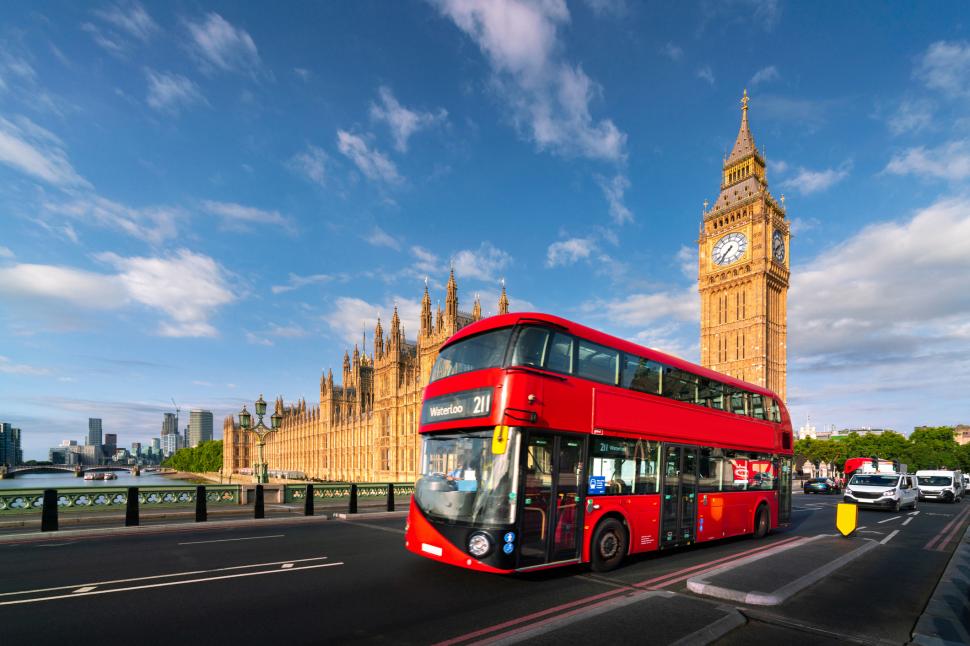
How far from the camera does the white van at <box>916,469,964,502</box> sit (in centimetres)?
3144

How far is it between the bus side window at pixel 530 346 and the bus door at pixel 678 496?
4.19 metres

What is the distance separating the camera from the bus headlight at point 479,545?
7.67 metres

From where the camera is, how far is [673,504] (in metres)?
10.9

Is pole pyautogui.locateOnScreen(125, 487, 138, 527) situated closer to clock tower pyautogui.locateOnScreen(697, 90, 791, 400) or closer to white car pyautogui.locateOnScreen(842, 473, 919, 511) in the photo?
white car pyautogui.locateOnScreen(842, 473, 919, 511)

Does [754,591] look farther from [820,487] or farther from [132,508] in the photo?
[820,487]

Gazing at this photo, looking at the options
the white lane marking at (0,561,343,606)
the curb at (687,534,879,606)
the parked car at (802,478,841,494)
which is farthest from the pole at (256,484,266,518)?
the parked car at (802,478,841,494)

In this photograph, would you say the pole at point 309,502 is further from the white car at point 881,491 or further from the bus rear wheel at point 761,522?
the white car at point 881,491

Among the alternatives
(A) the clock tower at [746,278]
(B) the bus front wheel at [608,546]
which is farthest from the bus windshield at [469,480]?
(A) the clock tower at [746,278]

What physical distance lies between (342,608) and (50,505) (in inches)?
443

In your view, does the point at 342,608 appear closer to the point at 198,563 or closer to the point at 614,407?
the point at 198,563

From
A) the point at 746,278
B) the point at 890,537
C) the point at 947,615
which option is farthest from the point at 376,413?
the point at 947,615

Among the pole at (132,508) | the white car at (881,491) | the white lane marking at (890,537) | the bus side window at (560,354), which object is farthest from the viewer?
the white car at (881,491)

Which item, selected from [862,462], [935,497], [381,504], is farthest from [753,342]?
[381,504]

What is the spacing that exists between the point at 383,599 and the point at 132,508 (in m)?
11.3
